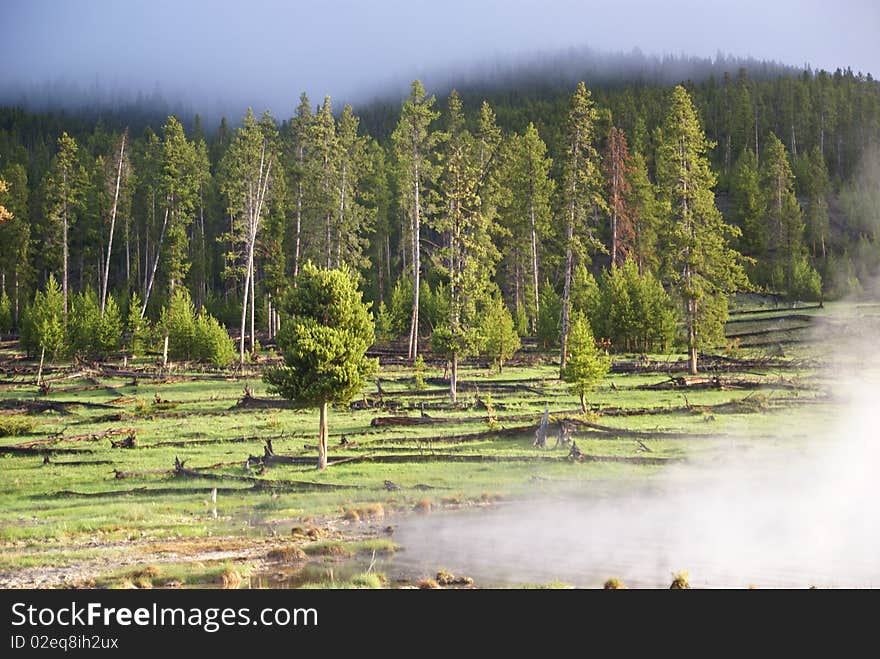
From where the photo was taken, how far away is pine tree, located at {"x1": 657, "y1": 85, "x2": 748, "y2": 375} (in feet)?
170

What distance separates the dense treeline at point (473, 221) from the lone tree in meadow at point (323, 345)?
13222 mm

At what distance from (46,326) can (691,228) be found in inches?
1917

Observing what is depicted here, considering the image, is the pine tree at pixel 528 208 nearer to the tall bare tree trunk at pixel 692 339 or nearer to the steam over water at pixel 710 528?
the tall bare tree trunk at pixel 692 339

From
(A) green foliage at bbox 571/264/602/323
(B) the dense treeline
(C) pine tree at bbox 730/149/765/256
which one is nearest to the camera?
(B) the dense treeline

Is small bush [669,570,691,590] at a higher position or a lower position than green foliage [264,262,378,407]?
lower

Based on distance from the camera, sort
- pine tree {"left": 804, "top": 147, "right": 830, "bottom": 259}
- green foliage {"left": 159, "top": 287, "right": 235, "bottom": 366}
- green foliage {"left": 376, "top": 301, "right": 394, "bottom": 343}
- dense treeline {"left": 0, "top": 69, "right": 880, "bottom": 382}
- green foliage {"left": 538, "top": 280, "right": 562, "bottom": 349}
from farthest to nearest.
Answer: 1. pine tree {"left": 804, "top": 147, "right": 830, "bottom": 259}
2. green foliage {"left": 376, "top": 301, "right": 394, "bottom": 343}
3. green foliage {"left": 538, "top": 280, "right": 562, "bottom": 349}
4. green foliage {"left": 159, "top": 287, "right": 235, "bottom": 366}
5. dense treeline {"left": 0, "top": 69, "right": 880, "bottom": 382}

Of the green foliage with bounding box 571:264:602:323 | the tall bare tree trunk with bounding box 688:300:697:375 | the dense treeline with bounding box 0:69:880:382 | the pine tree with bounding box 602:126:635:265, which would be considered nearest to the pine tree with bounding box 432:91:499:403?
the dense treeline with bounding box 0:69:880:382

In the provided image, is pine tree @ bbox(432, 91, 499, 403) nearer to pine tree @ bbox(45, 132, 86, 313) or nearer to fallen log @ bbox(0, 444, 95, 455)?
fallen log @ bbox(0, 444, 95, 455)

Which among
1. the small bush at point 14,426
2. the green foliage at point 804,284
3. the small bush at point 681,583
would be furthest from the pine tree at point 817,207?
the small bush at point 681,583

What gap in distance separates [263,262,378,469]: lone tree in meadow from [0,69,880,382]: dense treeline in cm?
1322

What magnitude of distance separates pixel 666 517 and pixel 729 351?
42.2 meters

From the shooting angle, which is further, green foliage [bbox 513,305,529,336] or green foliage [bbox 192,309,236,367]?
green foliage [bbox 513,305,529,336]

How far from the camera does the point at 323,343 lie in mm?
26891

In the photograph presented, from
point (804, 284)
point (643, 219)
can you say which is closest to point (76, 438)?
point (643, 219)
